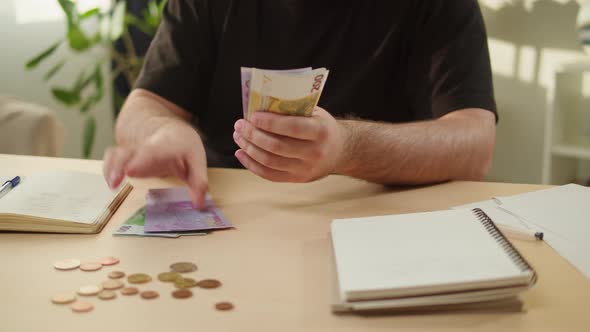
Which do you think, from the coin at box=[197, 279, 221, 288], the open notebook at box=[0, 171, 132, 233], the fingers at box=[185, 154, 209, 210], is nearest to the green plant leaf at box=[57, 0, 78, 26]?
the open notebook at box=[0, 171, 132, 233]

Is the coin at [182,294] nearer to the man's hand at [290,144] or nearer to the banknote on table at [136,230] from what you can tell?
the banknote on table at [136,230]

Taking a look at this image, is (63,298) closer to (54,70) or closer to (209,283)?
(209,283)

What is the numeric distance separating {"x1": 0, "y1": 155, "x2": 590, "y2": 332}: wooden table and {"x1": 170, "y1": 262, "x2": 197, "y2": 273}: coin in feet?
0.03

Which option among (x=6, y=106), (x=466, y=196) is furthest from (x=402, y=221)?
(x=6, y=106)

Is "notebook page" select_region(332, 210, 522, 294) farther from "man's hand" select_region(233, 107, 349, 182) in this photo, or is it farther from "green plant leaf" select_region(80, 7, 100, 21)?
"green plant leaf" select_region(80, 7, 100, 21)

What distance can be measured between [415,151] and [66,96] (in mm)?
1965

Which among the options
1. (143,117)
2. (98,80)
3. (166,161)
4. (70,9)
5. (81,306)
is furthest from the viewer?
(98,80)

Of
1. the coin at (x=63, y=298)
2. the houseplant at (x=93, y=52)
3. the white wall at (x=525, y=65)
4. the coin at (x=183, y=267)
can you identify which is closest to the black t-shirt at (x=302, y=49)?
the coin at (x=183, y=267)

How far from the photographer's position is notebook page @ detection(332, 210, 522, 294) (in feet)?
2.35

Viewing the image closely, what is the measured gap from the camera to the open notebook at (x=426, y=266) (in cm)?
71

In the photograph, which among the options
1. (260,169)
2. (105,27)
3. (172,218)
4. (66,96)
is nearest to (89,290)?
(172,218)

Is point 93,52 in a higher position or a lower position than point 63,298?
higher

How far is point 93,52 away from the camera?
10.3 feet

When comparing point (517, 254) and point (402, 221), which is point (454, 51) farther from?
point (517, 254)
